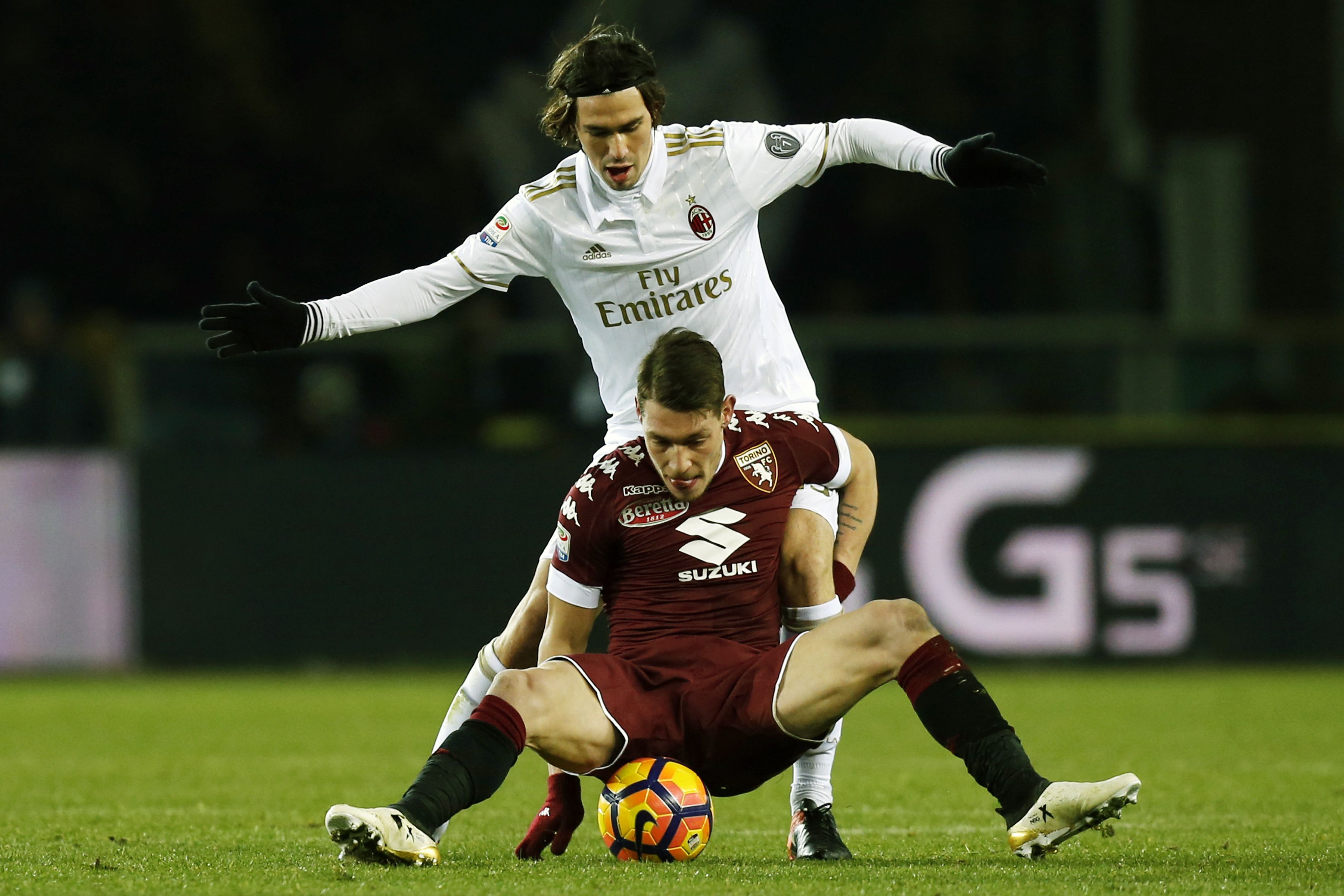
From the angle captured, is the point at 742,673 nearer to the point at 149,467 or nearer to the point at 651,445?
the point at 651,445

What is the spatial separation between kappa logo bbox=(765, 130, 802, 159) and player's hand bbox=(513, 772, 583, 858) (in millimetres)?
1891

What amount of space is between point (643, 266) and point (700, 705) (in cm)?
129

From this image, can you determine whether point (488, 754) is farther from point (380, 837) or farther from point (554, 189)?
point (554, 189)

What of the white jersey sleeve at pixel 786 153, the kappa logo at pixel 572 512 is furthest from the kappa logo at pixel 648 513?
the white jersey sleeve at pixel 786 153

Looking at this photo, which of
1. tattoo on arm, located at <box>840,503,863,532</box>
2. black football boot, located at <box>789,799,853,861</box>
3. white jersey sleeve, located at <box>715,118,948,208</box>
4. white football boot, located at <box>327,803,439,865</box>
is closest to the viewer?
white football boot, located at <box>327,803,439,865</box>

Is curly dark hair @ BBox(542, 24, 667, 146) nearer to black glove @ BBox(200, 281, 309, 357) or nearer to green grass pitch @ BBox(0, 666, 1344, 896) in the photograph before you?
black glove @ BBox(200, 281, 309, 357)

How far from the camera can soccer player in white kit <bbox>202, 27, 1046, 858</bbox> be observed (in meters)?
5.22

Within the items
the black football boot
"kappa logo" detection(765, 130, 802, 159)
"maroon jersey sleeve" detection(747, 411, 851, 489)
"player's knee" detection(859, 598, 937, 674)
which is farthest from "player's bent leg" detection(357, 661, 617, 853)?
"kappa logo" detection(765, 130, 802, 159)

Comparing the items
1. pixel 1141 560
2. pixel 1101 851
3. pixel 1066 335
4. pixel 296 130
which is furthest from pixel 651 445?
pixel 296 130

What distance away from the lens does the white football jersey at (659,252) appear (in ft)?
17.7

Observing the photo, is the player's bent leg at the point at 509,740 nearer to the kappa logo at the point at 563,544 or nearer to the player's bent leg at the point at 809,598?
the kappa logo at the point at 563,544

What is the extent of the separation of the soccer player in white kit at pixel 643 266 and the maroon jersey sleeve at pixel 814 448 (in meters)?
0.08

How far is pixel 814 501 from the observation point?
5.39 metres

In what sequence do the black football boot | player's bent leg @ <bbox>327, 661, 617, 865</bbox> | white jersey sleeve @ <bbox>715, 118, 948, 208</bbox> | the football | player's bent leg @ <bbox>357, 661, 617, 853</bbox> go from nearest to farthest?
1. player's bent leg @ <bbox>327, 661, 617, 865</bbox>
2. player's bent leg @ <bbox>357, 661, 617, 853</bbox>
3. the football
4. the black football boot
5. white jersey sleeve @ <bbox>715, 118, 948, 208</bbox>
